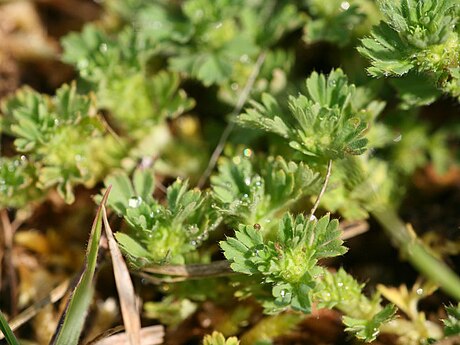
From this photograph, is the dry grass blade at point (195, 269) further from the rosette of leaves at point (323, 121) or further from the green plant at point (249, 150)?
the rosette of leaves at point (323, 121)

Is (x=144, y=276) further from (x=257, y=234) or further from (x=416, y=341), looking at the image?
(x=416, y=341)

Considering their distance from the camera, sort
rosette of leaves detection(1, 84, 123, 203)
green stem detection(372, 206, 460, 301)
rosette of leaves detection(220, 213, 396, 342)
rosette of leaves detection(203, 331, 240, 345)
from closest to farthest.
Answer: rosette of leaves detection(220, 213, 396, 342)
rosette of leaves detection(203, 331, 240, 345)
green stem detection(372, 206, 460, 301)
rosette of leaves detection(1, 84, 123, 203)

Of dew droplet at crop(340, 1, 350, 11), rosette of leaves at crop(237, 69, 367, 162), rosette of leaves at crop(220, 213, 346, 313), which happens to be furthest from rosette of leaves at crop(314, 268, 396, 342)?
dew droplet at crop(340, 1, 350, 11)

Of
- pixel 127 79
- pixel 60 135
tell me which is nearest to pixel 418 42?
pixel 127 79

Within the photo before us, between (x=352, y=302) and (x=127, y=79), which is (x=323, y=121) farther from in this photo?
(x=127, y=79)

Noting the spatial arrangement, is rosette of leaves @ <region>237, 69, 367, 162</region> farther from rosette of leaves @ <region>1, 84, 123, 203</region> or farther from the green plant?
rosette of leaves @ <region>1, 84, 123, 203</region>
